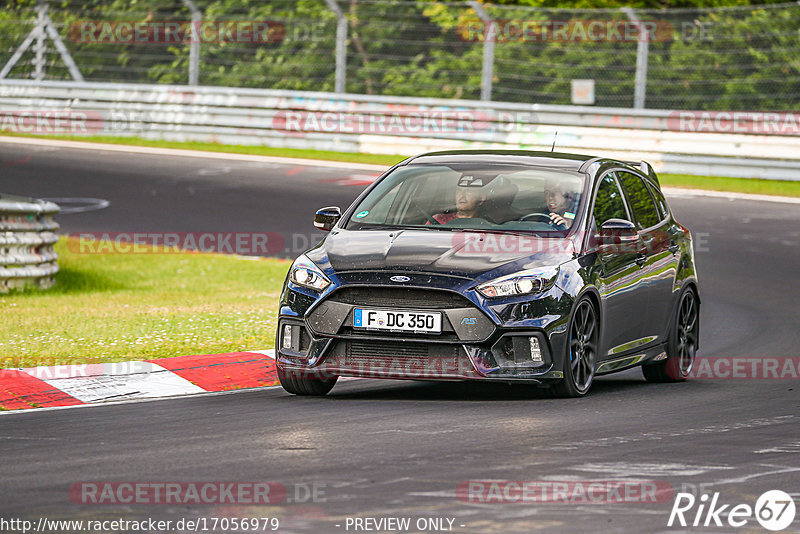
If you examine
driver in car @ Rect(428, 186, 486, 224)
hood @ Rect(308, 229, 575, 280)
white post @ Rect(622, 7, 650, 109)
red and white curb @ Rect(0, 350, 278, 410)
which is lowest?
red and white curb @ Rect(0, 350, 278, 410)

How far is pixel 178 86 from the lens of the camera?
28906 mm

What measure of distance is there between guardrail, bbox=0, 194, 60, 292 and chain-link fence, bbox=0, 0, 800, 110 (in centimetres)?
1293

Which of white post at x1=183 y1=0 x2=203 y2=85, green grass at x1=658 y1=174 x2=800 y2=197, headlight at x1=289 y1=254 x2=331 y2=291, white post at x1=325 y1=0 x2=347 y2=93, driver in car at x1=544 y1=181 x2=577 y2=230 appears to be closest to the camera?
headlight at x1=289 y1=254 x2=331 y2=291

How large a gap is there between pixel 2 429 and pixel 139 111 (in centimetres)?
2233

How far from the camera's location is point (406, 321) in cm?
862

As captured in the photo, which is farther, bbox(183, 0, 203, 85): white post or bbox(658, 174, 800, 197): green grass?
bbox(183, 0, 203, 85): white post

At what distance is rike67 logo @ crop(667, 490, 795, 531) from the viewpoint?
19.3ft

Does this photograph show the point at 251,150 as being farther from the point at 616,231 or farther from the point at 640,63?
the point at 616,231

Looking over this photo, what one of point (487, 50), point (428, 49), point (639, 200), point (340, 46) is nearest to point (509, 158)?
point (639, 200)

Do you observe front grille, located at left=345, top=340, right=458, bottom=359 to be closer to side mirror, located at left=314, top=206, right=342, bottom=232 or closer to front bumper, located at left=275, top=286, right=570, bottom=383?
front bumper, located at left=275, top=286, right=570, bottom=383

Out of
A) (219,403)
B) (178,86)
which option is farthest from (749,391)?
(178,86)

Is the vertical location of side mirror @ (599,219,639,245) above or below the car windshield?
below

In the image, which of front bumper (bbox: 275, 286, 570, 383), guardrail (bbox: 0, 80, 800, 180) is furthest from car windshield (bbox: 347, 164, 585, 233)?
guardrail (bbox: 0, 80, 800, 180)

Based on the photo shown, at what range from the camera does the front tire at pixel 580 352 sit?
8.94m
